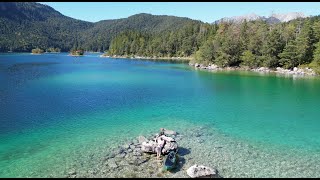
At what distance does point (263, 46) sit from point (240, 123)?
59812 millimetres

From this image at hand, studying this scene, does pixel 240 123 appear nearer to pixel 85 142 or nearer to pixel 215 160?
pixel 215 160

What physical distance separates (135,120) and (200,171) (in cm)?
1410

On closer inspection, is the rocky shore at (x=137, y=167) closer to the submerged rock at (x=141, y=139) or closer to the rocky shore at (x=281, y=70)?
the submerged rock at (x=141, y=139)

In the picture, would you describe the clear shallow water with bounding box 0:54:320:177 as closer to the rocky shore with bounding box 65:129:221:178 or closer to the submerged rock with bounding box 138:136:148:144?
the rocky shore with bounding box 65:129:221:178

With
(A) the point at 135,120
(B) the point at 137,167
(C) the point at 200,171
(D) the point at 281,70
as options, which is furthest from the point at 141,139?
(D) the point at 281,70

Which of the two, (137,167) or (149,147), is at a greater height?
(149,147)

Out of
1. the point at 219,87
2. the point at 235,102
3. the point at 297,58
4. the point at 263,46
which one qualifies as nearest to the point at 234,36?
the point at 263,46

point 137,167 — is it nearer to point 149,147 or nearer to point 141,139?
point 149,147

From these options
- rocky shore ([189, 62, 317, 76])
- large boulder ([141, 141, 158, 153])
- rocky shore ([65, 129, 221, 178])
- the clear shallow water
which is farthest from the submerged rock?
rocky shore ([189, 62, 317, 76])

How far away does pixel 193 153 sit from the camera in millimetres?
21344

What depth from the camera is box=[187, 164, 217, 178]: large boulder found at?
56.6 feet

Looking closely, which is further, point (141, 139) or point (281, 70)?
point (281, 70)

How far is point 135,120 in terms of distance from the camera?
30609 millimetres

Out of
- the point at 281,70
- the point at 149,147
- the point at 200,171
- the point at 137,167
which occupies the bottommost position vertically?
the point at 137,167
